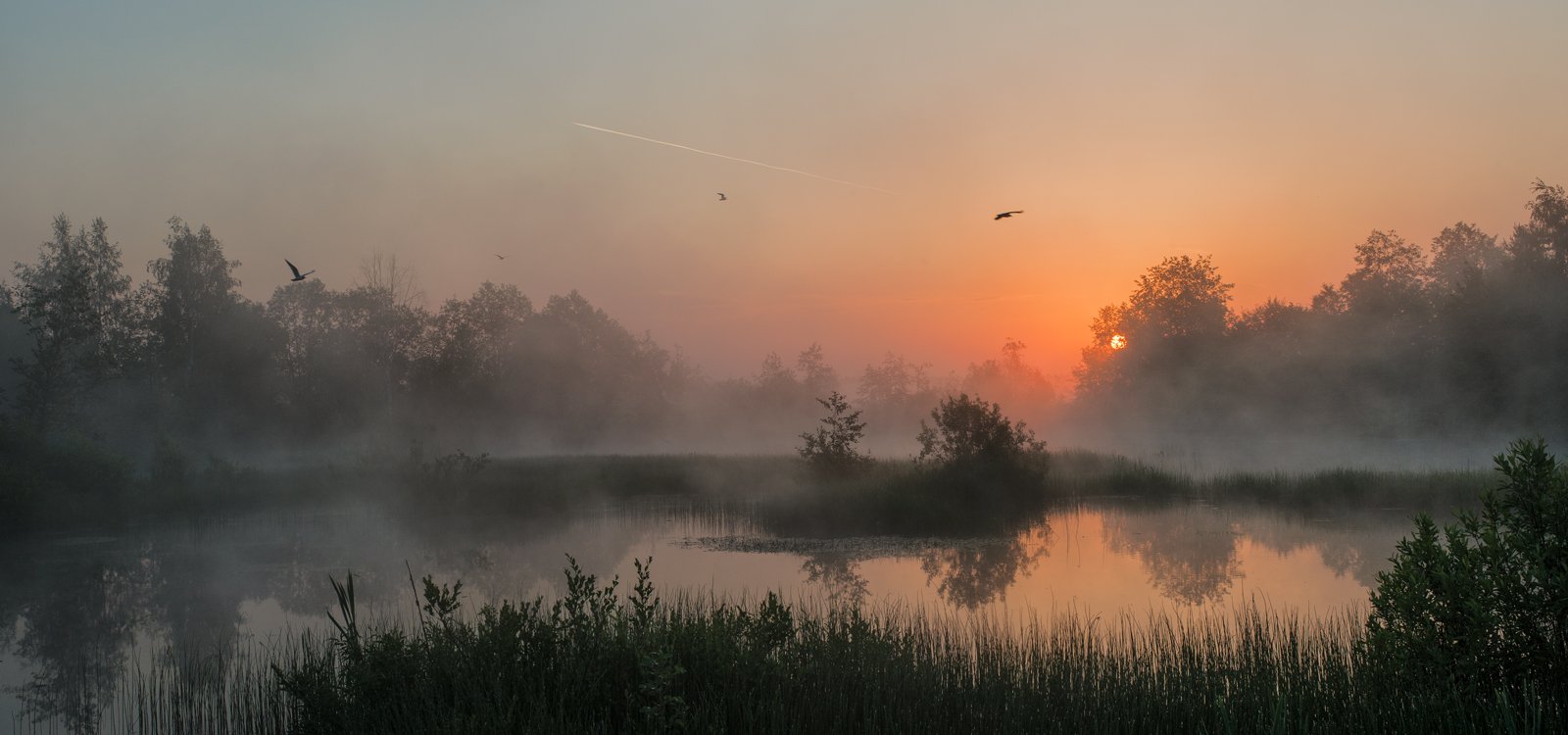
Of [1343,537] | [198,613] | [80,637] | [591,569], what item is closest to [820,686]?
[591,569]

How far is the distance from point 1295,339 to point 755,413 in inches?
1951

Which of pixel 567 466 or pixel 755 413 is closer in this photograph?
pixel 567 466

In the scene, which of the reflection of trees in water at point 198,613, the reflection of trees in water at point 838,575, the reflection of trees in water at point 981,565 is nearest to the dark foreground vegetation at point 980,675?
the reflection of trees in water at point 198,613

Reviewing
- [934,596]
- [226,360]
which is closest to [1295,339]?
[934,596]

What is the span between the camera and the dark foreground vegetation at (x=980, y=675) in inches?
227

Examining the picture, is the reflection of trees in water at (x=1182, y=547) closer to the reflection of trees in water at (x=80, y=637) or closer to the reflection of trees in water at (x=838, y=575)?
the reflection of trees in water at (x=838, y=575)

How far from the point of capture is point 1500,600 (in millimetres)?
5895

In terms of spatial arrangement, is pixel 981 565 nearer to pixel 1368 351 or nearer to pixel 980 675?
pixel 980 675

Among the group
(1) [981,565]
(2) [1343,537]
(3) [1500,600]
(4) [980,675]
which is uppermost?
(3) [1500,600]

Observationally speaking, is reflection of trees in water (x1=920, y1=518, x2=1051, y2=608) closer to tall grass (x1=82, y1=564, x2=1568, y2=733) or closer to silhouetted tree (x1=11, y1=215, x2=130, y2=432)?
tall grass (x1=82, y1=564, x2=1568, y2=733)

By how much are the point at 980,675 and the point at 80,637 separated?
1210cm

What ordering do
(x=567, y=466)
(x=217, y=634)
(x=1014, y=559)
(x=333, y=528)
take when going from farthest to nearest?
(x=567, y=466) < (x=333, y=528) < (x=1014, y=559) < (x=217, y=634)

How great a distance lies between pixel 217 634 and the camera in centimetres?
1167

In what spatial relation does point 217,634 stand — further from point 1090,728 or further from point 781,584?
point 1090,728
